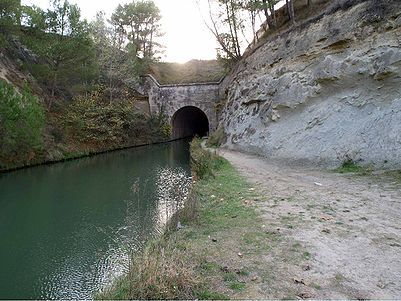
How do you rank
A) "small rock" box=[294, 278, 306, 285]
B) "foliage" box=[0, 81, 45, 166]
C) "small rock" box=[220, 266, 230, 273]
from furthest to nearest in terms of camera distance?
"foliage" box=[0, 81, 45, 166], "small rock" box=[220, 266, 230, 273], "small rock" box=[294, 278, 306, 285]

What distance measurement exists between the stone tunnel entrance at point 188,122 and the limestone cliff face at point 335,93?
1721cm

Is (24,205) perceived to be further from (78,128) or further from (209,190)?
(78,128)

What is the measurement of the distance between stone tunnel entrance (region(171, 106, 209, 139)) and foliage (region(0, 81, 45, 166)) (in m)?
16.9

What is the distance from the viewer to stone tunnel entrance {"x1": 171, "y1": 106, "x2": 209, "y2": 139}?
3446 centimetres

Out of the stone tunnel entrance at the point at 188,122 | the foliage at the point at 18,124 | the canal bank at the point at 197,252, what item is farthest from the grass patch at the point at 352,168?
the stone tunnel entrance at the point at 188,122

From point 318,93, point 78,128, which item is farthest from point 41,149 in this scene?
point 318,93

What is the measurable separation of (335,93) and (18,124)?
1413cm

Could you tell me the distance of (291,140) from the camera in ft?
43.7

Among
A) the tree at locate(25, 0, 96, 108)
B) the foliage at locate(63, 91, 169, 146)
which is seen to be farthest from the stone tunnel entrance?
the tree at locate(25, 0, 96, 108)

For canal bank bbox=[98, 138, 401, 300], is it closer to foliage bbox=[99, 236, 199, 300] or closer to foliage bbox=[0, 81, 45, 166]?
foliage bbox=[99, 236, 199, 300]

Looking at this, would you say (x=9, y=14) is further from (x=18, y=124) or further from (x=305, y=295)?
(x=305, y=295)

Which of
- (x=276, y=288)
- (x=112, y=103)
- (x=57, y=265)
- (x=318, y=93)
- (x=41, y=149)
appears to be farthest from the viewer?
(x=112, y=103)

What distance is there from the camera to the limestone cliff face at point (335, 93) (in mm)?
10359

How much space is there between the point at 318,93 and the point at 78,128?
16.7m
